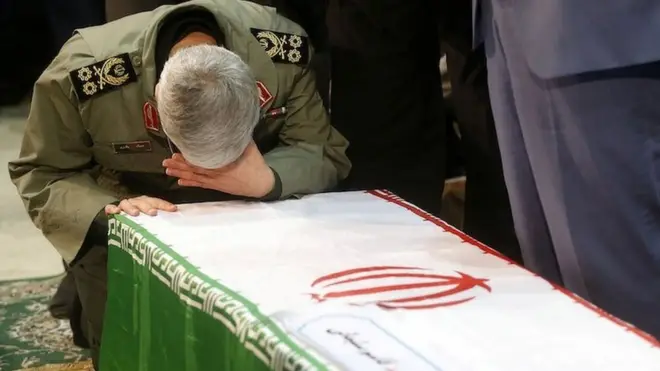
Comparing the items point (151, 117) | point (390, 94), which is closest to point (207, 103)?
point (151, 117)

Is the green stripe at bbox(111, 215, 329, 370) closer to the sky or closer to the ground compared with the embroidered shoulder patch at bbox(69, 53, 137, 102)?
closer to the ground

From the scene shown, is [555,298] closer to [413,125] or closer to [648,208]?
[648,208]

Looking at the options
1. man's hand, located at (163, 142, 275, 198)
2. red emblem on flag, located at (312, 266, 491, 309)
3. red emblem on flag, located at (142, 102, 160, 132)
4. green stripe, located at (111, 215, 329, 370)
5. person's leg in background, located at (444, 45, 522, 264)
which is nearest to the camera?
green stripe, located at (111, 215, 329, 370)

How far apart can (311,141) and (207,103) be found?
36 cm

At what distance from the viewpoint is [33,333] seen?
66.2 inches

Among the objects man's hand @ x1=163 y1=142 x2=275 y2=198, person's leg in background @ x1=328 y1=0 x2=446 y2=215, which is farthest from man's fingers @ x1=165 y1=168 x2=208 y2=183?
person's leg in background @ x1=328 y1=0 x2=446 y2=215

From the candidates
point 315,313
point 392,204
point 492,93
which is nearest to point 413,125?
point 392,204

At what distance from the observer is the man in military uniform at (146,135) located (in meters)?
1.21

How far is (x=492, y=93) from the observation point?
3.52 feet

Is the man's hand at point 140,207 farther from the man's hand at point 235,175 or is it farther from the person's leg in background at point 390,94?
the person's leg in background at point 390,94

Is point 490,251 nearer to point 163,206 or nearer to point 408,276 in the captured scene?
point 408,276

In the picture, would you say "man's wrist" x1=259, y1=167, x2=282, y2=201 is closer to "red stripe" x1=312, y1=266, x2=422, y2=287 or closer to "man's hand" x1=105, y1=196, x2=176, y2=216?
"man's hand" x1=105, y1=196, x2=176, y2=216

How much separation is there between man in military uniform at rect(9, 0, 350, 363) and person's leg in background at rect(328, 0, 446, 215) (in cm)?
20

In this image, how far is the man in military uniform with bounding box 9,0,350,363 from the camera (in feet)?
3.97
